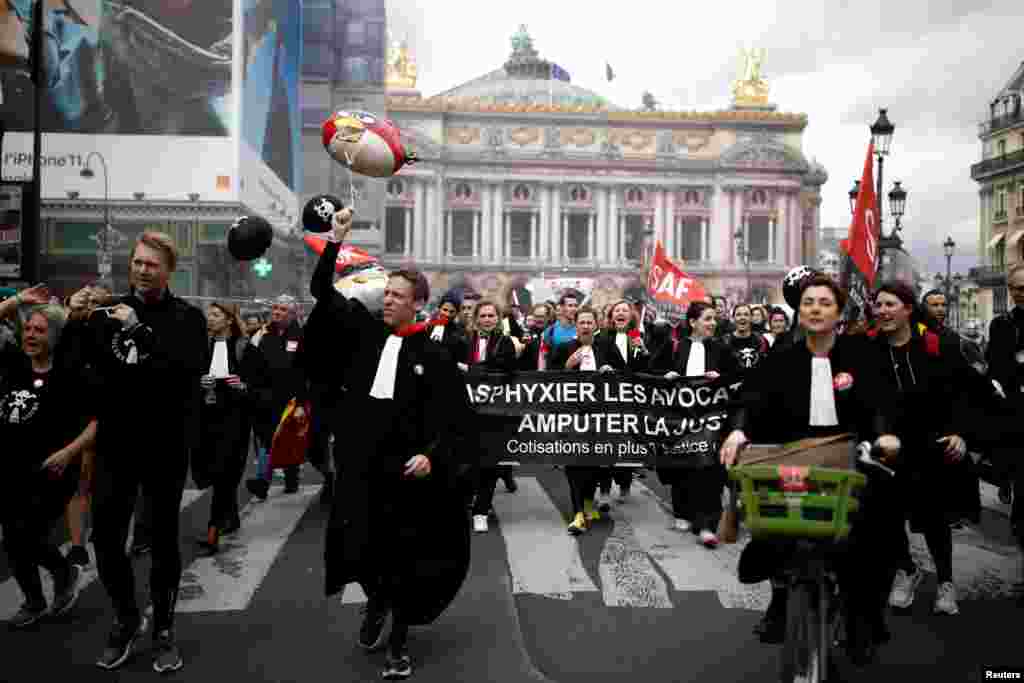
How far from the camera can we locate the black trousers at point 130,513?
4.49m

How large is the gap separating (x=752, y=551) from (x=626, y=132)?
7248 cm

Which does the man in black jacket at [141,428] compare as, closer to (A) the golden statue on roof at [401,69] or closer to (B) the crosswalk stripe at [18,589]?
(B) the crosswalk stripe at [18,589]

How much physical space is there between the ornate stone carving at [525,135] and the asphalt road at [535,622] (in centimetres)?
6764

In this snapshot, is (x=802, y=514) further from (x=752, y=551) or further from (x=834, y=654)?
(x=834, y=654)

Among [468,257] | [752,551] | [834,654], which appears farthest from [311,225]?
[468,257]

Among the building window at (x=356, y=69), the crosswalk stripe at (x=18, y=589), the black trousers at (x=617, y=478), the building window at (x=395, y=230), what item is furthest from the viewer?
the building window at (x=395, y=230)

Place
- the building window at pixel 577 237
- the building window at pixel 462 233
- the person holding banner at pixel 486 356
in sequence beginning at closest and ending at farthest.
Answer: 1. the person holding banner at pixel 486 356
2. the building window at pixel 462 233
3. the building window at pixel 577 237

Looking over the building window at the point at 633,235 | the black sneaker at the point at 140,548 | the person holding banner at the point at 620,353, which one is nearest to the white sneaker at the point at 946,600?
the person holding banner at the point at 620,353

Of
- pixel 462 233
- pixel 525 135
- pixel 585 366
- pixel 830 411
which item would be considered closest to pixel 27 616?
pixel 830 411

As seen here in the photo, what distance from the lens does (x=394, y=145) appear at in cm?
603

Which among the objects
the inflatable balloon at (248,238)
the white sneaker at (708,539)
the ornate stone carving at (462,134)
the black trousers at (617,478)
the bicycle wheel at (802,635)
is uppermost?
the ornate stone carving at (462,134)

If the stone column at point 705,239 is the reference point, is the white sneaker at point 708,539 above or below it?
below

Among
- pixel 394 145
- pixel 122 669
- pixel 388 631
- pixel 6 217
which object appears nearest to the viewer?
pixel 122 669

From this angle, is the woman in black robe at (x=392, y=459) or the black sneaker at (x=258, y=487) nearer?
the woman in black robe at (x=392, y=459)
